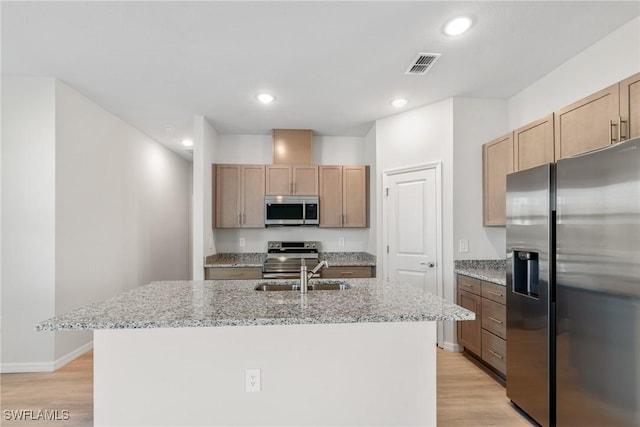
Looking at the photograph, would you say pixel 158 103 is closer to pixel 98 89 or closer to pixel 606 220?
pixel 98 89

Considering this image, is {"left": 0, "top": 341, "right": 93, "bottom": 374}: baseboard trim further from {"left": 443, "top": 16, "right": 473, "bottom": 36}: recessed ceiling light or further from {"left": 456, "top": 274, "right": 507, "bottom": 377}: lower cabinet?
{"left": 443, "top": 16, "right": 473, "bottom": 36}: recessed ceiling light

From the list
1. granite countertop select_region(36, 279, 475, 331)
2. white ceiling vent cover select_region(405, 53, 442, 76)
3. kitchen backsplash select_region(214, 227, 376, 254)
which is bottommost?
granite countertop select_region(36, 279, 475, 331)

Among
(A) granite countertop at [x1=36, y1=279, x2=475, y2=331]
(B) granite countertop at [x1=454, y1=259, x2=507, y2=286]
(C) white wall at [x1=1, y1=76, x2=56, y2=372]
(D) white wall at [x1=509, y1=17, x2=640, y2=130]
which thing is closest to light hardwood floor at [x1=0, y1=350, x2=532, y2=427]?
(C) white wall at [x1=1, y1=76, x2=56, y2=372]

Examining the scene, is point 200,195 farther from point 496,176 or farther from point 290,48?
Result: point 496,176

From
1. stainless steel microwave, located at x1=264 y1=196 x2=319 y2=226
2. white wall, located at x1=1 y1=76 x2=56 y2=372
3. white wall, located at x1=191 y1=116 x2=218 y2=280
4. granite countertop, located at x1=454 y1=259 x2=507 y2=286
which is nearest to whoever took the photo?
white wall, located at x1=1 y1=76 x2=56 y2=372

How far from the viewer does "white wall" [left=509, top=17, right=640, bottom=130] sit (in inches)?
87.4

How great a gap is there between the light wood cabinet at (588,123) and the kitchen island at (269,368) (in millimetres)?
1475

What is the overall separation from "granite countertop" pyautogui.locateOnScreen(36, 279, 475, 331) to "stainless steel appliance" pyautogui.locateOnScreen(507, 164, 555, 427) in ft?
2.40

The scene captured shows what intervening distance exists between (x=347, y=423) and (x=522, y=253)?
161cm

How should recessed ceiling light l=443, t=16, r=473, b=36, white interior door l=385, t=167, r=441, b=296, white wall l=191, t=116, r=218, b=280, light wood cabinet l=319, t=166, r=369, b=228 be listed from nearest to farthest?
recessed ceiling light l=443, t=16, r=473, b=36, white interior door l=385, t=167, r=441, b=296, white wall l=191, t=116, r=218, b=280, light wood cabinet l=319, t=166, r=369, b=228

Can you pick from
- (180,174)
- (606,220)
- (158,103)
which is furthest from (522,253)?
(180,174)

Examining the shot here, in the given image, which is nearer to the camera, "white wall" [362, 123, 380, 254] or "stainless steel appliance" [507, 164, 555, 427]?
"stainless steel appliance" [507, 164, 555, 427]

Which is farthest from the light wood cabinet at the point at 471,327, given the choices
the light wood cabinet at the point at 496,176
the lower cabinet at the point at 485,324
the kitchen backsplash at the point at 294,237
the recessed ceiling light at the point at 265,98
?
the recessed ceiling light at the point at 265,98

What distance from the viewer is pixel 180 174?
632 centimetres
